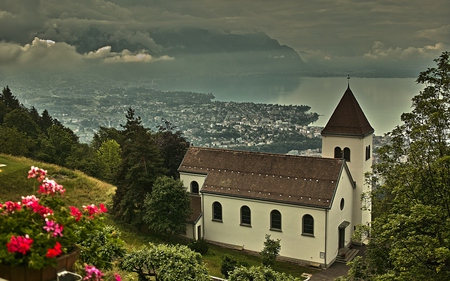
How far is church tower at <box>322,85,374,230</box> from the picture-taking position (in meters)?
33.8

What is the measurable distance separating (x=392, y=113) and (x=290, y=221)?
47.0 meters

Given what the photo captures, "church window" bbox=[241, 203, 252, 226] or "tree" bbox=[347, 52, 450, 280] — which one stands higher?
"tree" bbox=[347, 52, 450, 280]

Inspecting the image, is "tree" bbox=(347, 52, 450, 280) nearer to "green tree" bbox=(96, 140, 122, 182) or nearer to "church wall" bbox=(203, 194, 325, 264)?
"church wall" bbox=(203, 194, 325, 264)

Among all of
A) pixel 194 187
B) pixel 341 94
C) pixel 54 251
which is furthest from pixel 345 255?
pixel 341 94

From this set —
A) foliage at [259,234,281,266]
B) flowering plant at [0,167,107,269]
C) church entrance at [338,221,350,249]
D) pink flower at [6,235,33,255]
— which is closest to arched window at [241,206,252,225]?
foliage at [259,234,281,266]

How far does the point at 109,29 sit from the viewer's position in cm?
13800

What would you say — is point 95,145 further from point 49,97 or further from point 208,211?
point 49,97

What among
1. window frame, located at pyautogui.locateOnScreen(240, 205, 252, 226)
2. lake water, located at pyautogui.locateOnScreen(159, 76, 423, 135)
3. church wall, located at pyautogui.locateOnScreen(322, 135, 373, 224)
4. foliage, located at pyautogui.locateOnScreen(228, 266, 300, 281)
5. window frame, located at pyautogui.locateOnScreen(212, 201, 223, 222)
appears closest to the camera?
foliage, located at pyautogui.locateOnScreen(228, 266, 300, 281)

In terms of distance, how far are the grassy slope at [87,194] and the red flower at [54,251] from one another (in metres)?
22.8

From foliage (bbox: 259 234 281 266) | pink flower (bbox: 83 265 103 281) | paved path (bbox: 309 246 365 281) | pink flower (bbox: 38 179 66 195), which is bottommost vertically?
paved path (bbox: 309 246 365 281)

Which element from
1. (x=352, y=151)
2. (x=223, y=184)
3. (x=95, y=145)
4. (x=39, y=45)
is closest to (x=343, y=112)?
(x=352, y=151)

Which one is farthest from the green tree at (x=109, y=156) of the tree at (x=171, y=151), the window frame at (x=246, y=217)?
the window frame at (x=246, y=217)

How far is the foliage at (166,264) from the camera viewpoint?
18125mm

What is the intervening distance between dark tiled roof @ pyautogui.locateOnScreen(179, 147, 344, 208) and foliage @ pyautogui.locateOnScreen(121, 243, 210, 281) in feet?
44.1
